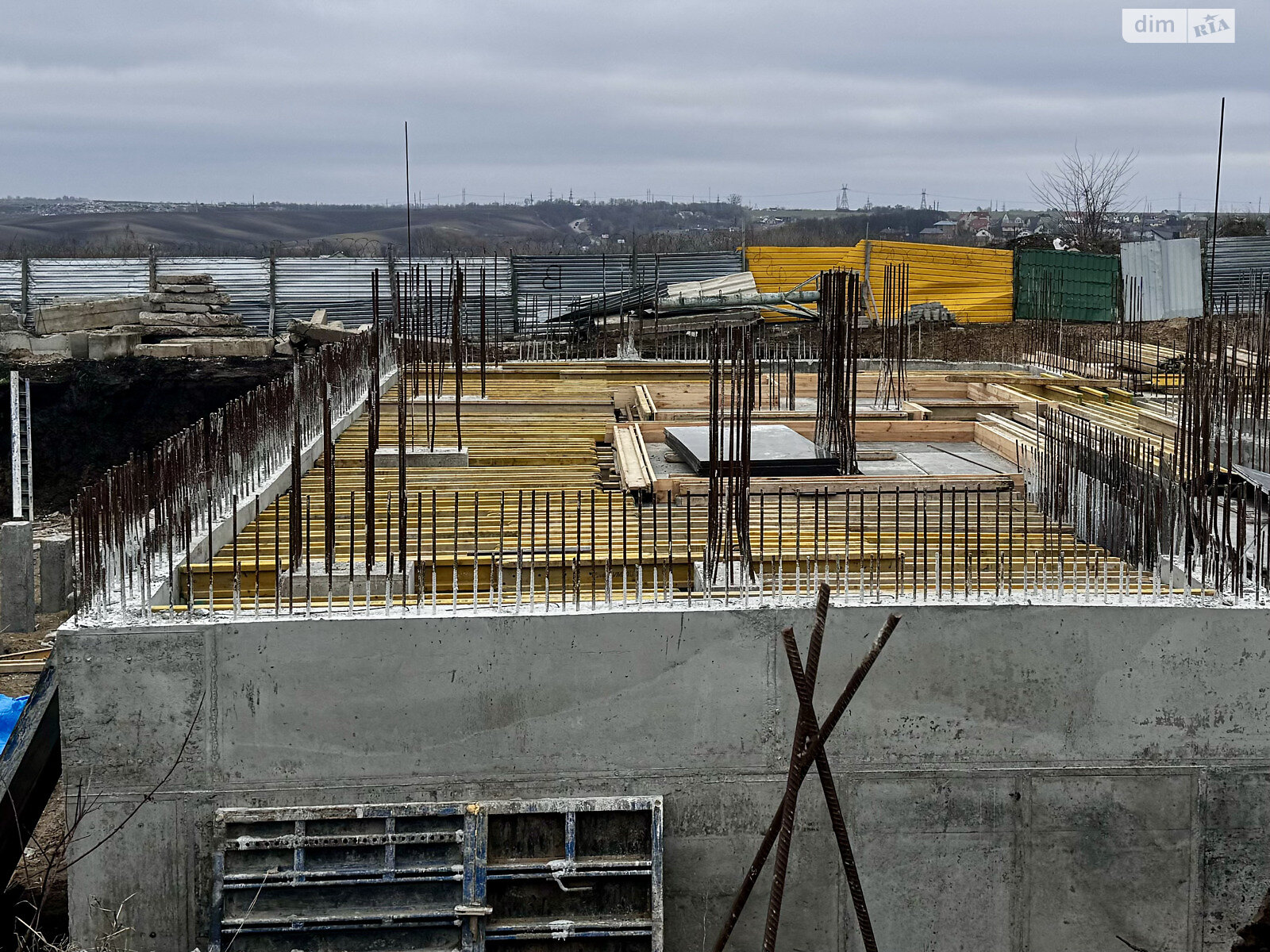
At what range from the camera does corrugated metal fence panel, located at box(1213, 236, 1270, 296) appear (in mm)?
32094

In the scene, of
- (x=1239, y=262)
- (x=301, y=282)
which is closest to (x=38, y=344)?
(x=301, y=282)

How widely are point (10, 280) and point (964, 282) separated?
21.7m

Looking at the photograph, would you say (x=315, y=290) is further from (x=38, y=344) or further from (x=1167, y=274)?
(x=1167, y=274)

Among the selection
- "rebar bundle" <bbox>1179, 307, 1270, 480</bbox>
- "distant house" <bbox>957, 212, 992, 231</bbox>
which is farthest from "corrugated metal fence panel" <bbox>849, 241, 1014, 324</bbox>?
"distant house" <bbox>957, 212, 992, 231</bbox>

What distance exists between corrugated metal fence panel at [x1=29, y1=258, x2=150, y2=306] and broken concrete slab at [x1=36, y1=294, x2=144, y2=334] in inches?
72.3

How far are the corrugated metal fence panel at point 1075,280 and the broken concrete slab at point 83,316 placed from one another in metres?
20.0

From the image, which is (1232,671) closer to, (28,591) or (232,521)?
(232,521)

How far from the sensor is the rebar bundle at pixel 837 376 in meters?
11.0

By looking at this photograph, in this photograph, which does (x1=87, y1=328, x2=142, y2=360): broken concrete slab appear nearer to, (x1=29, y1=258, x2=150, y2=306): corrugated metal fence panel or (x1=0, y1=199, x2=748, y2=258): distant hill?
(x1=29, y1=258, x2=150, y2=306): corrugated metal fence panel

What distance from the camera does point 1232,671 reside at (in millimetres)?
7480

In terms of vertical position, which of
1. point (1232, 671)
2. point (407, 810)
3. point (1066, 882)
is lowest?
point (1066, 882)

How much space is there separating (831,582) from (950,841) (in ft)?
5.13

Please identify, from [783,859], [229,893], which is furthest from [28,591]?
[783,859]

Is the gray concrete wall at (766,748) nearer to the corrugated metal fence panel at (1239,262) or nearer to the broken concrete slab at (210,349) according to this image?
the broken concrete slab at (210,349)
